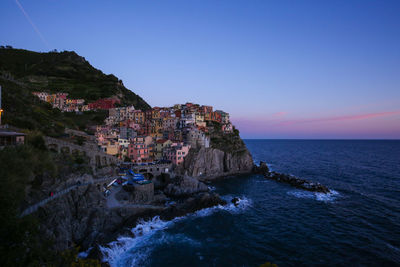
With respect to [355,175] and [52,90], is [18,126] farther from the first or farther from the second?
[355,175]

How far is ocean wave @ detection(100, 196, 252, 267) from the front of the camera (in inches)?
907

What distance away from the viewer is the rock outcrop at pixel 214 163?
5825 centimetres

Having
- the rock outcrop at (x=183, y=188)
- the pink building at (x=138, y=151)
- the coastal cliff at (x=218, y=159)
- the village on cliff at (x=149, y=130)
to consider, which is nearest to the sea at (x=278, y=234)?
the rock outcrop at (x=183, y=188)

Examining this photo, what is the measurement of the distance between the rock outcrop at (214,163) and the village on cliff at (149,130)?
9.28 feet

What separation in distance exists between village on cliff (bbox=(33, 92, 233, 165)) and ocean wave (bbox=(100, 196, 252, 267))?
1006 inches

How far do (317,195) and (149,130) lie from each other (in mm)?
61840

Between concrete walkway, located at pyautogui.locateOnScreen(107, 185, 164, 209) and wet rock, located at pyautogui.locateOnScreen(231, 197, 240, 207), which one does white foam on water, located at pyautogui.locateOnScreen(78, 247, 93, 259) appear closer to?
concrete walkway, located at pyautogui.locateOnScreen(107, 185, 164, 209)

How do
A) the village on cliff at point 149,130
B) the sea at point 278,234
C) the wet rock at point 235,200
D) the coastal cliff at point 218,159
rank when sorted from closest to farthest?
1. the sea at point 278,234
2. the wet rock at point 235,200
3. the village on cliff at point 149,130
4. the coastal cliff at point 218,159

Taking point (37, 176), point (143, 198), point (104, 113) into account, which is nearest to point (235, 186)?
point (143, 198)

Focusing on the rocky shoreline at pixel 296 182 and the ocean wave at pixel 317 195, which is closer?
the ocean wave at pixel 317 195

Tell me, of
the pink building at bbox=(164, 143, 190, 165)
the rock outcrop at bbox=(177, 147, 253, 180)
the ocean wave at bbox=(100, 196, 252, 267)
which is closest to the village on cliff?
the pink building at bbox=(164, 143, 190, 165)

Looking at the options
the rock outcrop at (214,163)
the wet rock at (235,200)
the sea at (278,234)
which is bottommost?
the sea at (278,234)

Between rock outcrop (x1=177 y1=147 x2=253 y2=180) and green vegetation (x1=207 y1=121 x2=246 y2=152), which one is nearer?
rock outcrop (x1=177 y1=147 x2=253 y2=180)

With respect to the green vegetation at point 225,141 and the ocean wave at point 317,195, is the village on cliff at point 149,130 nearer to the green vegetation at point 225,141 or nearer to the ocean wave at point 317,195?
the green vegetation at point 225,141
